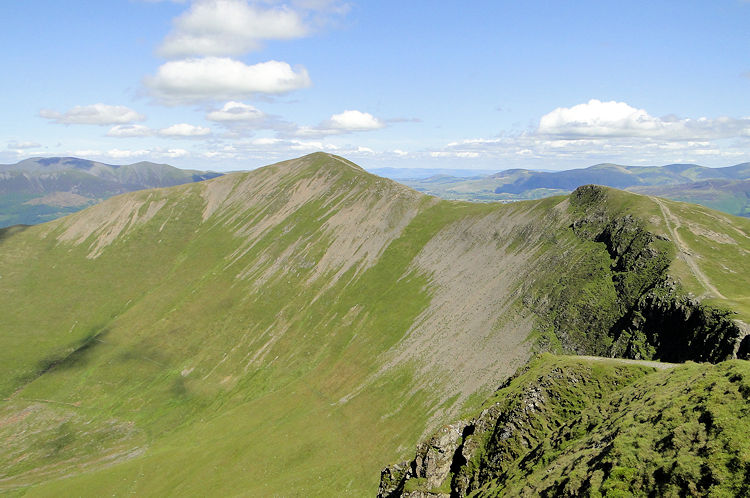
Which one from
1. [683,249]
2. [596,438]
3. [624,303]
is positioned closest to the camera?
[596,438]

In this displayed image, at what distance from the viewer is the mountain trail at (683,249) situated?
246 ft

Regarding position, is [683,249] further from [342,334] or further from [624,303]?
[342,334]

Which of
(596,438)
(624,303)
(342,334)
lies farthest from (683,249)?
(342,334)

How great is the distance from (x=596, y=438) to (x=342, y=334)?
102941 millimetres

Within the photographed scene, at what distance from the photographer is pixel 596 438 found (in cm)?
3216

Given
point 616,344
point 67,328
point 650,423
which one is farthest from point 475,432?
point 67,328

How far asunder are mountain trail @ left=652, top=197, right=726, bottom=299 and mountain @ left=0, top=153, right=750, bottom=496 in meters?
0.52

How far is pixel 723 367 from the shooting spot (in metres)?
31.7

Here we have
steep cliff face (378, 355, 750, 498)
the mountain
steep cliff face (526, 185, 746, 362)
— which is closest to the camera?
steep cliff face (378, 355, 750, 498)

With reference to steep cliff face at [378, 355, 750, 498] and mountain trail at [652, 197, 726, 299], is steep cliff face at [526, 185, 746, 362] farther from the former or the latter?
steep cliff face at [378, 355, 750, 498]

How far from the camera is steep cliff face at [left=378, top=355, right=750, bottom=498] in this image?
23.6 metres

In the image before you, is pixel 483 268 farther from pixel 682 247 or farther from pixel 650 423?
pixel 650 423

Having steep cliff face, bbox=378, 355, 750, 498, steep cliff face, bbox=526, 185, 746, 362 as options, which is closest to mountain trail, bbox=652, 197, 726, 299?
steep cliff face, bbox=526, 185, 746, 362

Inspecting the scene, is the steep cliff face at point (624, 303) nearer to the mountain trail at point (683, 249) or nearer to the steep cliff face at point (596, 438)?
the mountain trail at point (683, 249)
